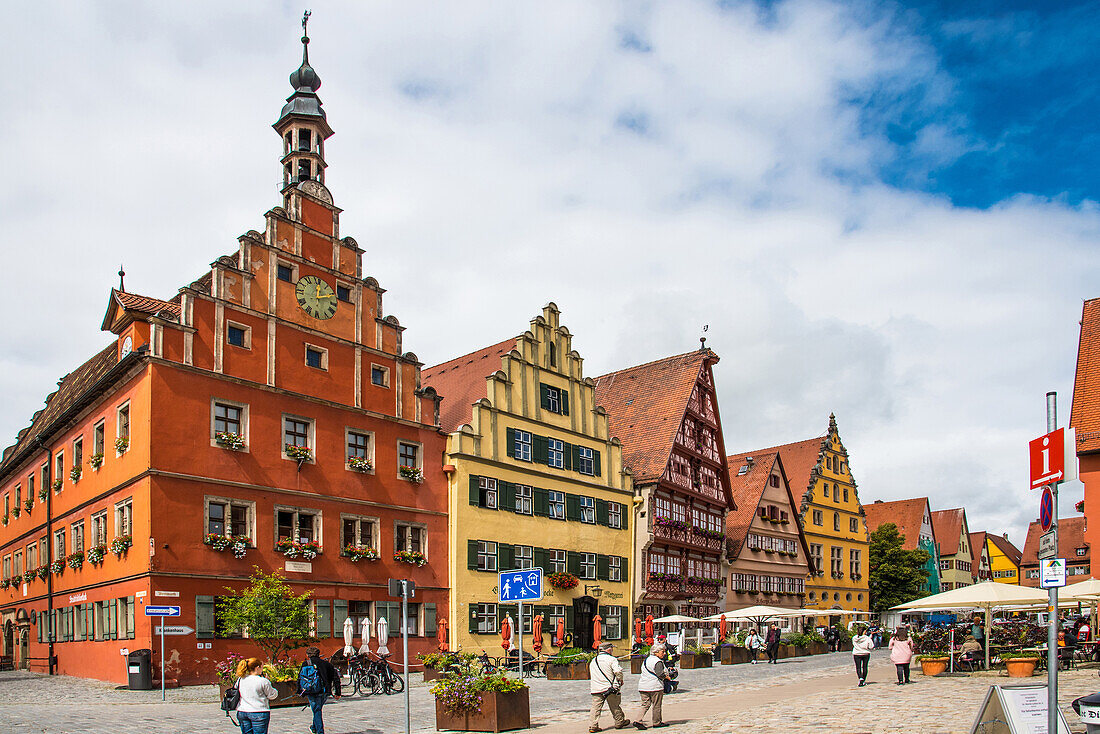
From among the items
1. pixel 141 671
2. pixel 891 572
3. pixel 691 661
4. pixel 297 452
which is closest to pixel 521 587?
pixel 141 671

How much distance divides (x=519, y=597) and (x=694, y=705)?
15.3ft

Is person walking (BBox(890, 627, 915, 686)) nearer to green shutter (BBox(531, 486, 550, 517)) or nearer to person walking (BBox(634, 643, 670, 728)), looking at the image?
person walking (BBox(634, 643, 670, 728))

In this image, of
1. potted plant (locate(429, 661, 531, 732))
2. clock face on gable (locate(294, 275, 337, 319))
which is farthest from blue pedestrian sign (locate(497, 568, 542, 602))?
clock face on gable (locate(294, 275, 337, 319))

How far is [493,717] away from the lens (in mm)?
17453

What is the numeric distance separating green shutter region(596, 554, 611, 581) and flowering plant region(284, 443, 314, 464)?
15.4 metres

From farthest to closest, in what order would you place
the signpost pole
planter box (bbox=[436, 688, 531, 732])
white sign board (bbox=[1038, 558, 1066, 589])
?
planter box (bbox=[436, 688, 531, 732]), white sign board (bbox=[1038, 558, 1066, 589]), the signpost pole

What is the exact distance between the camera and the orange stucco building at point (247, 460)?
2870 centimetres

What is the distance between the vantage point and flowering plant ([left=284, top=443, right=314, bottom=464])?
3177 centimetres

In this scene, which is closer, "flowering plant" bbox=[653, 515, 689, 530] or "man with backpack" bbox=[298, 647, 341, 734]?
"man with backpack" bbox=[298, 647, 341, 734]

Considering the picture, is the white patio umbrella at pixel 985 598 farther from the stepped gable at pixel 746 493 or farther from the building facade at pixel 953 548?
the building facade at pixel 953 548

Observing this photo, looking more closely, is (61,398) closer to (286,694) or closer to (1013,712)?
(286,694)

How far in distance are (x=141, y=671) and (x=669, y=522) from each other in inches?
1014

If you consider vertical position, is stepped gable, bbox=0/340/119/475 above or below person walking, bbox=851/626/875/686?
above

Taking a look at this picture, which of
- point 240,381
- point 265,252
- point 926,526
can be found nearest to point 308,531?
point 240,381
